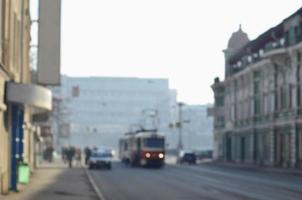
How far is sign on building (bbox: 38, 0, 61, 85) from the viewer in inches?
1484

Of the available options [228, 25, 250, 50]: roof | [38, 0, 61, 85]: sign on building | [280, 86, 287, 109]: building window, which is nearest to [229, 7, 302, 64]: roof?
[228, 25, 250, 50]: roof

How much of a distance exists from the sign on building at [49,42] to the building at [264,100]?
37.9 metres

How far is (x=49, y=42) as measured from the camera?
3781 cm

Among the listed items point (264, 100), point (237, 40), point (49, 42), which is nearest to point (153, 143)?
point (264, 100)

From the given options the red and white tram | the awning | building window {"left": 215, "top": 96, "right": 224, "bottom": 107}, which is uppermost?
building window {"left": 215, "top": 96, "right": 224, "bottom": 107}

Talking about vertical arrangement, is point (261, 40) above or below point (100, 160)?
above

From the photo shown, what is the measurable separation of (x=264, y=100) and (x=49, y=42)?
49851mm

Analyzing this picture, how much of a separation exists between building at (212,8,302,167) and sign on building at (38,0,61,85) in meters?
37.9

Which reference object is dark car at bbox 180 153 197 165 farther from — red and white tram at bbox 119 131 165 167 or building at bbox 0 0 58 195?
building at bbox 0 0 58 195

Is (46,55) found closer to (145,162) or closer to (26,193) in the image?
(26,193)

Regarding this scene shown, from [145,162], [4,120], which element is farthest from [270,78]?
[4,120]

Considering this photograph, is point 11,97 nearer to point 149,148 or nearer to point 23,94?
point 23,94

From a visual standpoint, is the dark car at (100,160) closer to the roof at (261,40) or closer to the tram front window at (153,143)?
the tram front window at (153,143)

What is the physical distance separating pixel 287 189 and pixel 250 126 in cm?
4937
